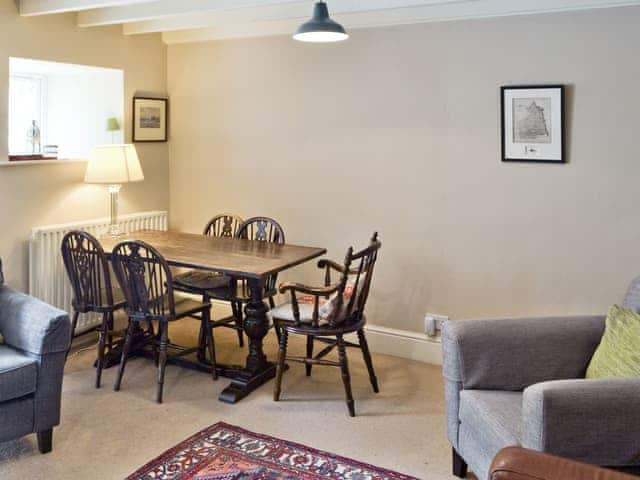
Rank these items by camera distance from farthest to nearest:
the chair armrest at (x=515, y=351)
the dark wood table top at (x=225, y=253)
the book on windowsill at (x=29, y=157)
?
1. the book on windowsill at (x=29, y=157)
2. the dark wood table top at (x=225, y=253)
3. the chair armrest at (x=515, y=351)

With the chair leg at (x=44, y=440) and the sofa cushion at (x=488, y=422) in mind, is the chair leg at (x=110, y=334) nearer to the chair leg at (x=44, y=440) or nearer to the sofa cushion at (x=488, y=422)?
the chair leg at (x=44, y=440)

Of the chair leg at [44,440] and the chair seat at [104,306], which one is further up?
the chair seat at [104,306]

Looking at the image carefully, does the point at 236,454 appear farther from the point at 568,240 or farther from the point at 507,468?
the point at 568,240

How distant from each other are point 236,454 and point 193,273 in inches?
64.7

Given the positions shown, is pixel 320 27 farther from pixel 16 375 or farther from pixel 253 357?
pixel 16 375

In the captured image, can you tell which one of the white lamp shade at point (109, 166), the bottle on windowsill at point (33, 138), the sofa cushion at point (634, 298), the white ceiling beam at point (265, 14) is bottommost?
the sofa cushion at point (634, 298)

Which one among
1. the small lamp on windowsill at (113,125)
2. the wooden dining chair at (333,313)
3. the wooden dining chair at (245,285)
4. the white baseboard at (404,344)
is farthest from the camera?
the small lamp on windowsill at (113,125)

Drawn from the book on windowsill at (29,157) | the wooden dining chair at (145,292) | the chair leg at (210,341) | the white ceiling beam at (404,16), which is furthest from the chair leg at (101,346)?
the white ceiling beam at (404,16)

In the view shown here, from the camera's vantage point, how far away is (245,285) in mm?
3973

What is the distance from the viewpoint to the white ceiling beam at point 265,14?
3645mm

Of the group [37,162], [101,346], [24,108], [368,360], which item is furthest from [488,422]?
Result: [24,108]

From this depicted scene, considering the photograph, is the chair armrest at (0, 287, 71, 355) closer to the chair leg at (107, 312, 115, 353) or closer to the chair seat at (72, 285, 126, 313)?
the chair seat at (72, 285, 126, 313)

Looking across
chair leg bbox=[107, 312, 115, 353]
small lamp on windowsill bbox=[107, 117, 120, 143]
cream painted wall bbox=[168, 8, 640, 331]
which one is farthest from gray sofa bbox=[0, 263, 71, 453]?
cream painted wall bbox=[168, 8, 640, 331]

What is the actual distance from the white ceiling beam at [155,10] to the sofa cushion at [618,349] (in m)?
2.28
